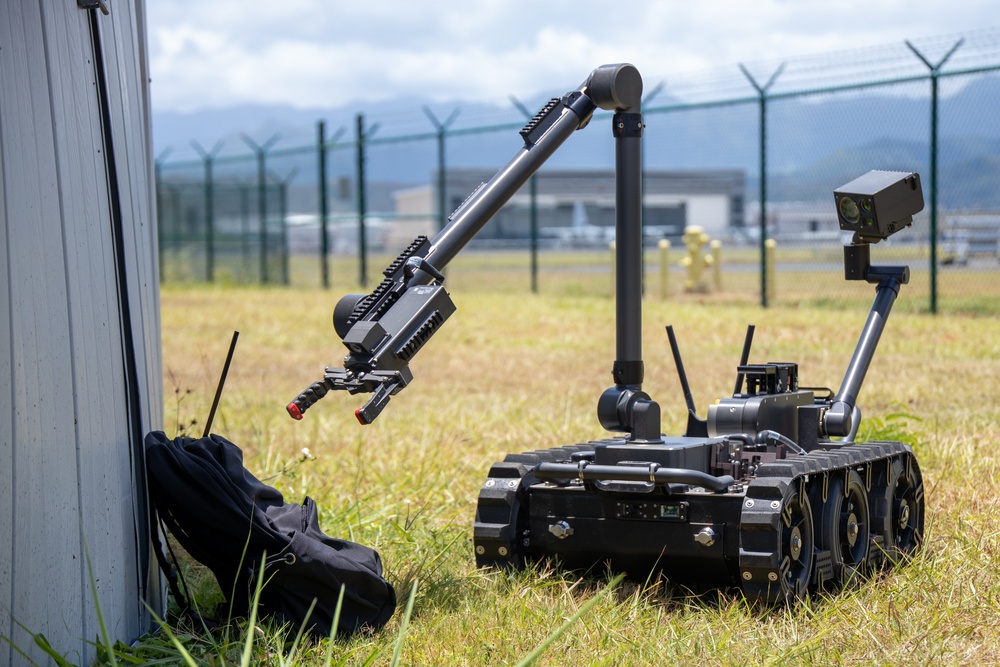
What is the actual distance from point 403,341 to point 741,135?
15.4 m

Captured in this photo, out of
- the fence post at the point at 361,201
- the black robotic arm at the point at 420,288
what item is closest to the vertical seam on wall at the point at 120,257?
the black robotic arm at the point at 420,288

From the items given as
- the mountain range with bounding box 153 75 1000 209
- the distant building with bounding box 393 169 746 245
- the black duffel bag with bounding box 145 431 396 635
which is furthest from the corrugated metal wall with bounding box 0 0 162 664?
the distant building with bounding box 393 169 746 245

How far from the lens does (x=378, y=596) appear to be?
153 inches

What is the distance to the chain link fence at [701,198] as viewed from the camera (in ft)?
48.2

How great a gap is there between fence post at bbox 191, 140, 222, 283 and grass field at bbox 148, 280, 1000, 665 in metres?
11.4

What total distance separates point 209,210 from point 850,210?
2284 centimetres

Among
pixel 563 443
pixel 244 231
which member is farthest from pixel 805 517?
pixel 244 231

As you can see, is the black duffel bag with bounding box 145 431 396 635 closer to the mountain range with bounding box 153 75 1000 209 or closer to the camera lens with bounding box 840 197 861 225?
the camera lens with bounding box 840 197 861 225

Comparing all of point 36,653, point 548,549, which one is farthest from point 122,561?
point 548,549

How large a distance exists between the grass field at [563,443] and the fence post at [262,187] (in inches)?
364

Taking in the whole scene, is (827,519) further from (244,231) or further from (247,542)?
(244,231)

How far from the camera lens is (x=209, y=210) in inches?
1032

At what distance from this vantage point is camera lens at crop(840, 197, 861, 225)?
15.3 feet

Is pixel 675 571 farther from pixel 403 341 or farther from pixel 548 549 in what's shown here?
pixel 403 341
